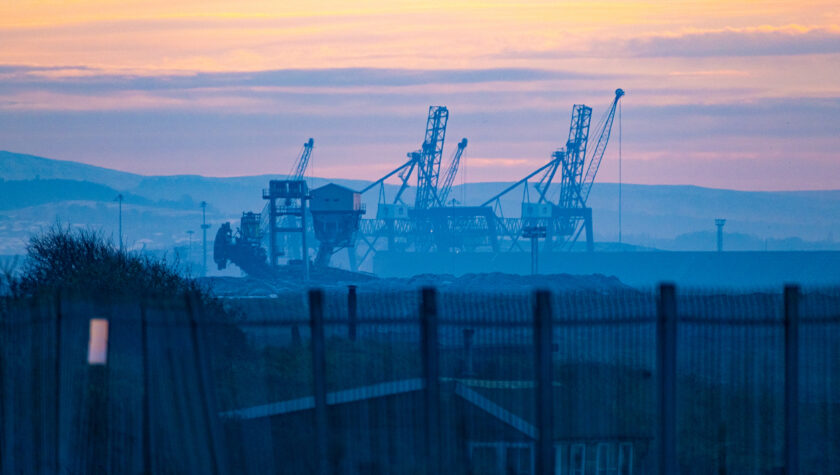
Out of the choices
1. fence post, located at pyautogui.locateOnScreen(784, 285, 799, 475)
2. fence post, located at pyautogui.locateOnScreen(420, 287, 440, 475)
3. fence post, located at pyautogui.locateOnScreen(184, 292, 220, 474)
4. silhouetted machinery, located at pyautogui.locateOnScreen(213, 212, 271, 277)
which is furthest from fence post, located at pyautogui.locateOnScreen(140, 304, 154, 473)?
silhouetted machinery, located at pyautogui.locateOnScreen(213, 212, 271, 277)

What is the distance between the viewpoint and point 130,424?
26.8 ft

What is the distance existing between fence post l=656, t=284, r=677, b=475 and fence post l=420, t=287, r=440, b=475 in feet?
4.77

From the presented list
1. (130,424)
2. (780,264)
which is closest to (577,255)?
(780,264)

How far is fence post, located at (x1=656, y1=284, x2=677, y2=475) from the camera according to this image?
759 centimetres

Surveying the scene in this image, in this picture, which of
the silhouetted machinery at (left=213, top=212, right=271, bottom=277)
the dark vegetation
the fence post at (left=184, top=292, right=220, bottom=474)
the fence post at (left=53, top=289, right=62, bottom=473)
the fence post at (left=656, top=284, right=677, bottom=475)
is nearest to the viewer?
the fence post at (left=656, top=284, right=677, bottom=475)

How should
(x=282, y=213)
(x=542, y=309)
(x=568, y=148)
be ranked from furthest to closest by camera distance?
(x=568, y=148) → (x=282, y=213) → (x=542, y=309)

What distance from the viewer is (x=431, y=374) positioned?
7598 mm

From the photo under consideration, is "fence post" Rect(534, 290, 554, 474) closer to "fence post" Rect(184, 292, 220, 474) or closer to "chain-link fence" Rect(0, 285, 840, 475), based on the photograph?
"chain-link fence" Rect(0, 285, 840, 475)

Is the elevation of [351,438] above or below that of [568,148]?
below

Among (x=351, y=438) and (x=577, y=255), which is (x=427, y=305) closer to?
(x=351, y=438)

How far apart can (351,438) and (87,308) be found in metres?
2.07

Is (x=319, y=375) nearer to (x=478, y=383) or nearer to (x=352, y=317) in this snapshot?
(x=352, y=317)

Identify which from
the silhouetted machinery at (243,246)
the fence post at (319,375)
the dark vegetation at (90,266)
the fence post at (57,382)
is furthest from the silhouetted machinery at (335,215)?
the fence post at (319,375)

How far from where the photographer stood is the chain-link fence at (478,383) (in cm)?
759
